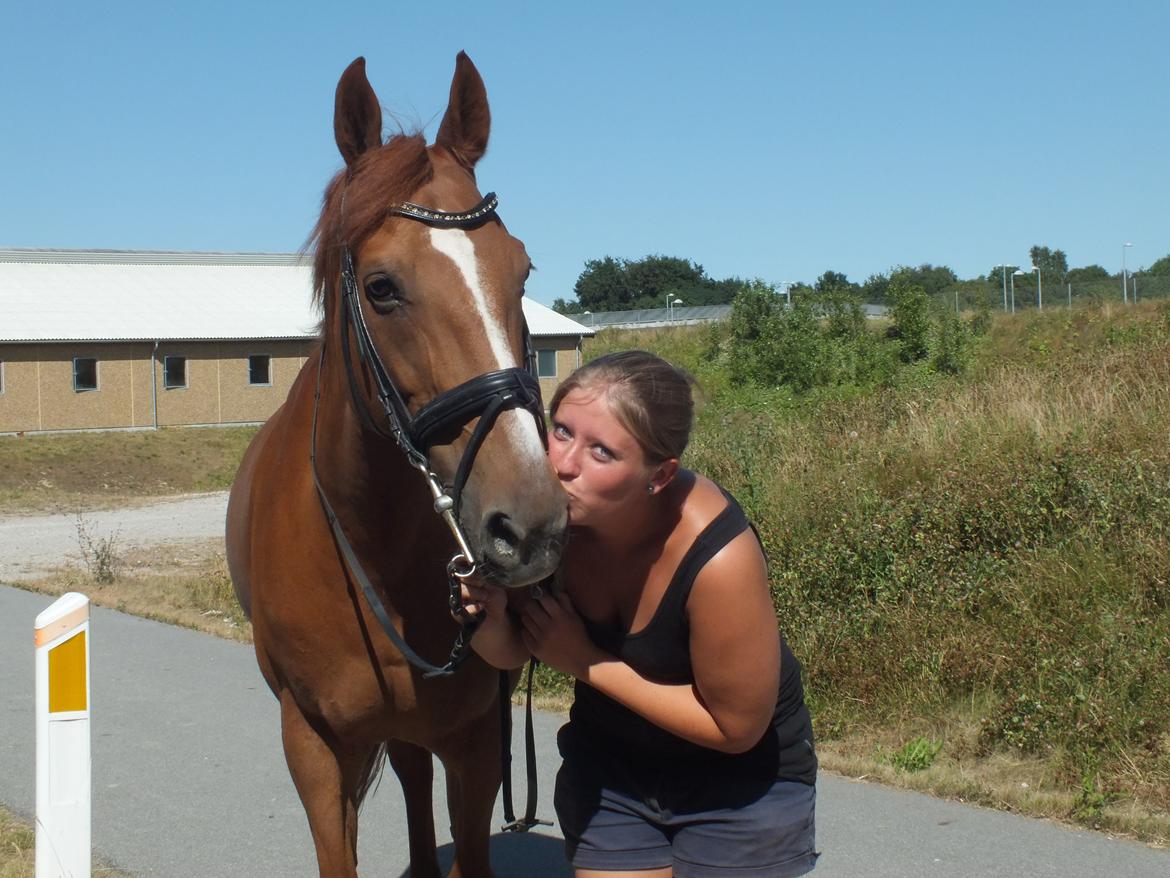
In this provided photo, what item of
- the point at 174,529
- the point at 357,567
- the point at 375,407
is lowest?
the point at 174,529

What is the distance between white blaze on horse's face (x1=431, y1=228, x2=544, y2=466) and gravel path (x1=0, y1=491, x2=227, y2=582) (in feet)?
37.9

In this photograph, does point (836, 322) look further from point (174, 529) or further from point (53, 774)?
point (53, 774)

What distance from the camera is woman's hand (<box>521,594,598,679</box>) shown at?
2.60 m

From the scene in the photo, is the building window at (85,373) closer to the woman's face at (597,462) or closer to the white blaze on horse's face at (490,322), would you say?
the white blaze on horse's face at (490,322)

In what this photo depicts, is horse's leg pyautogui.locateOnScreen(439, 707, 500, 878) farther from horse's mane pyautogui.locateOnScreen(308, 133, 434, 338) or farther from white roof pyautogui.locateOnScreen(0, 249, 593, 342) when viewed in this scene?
white roof pyautogui.locateOnScreen(0, 249, 593, 342)

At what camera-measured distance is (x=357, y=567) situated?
3.09 metres

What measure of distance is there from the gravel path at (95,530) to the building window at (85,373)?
12.2 m

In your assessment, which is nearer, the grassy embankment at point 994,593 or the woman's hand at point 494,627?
the woman's hand at point 494,627

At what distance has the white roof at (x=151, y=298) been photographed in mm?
34000

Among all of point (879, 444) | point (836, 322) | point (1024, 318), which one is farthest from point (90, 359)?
point (879, 444)

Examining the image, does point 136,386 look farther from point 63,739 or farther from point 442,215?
point 442,215

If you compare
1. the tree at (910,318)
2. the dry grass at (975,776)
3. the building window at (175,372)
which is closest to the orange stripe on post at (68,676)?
the dry grass at (975,776)

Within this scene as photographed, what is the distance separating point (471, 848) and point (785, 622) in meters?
3.45

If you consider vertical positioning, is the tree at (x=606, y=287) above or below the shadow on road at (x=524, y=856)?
above
